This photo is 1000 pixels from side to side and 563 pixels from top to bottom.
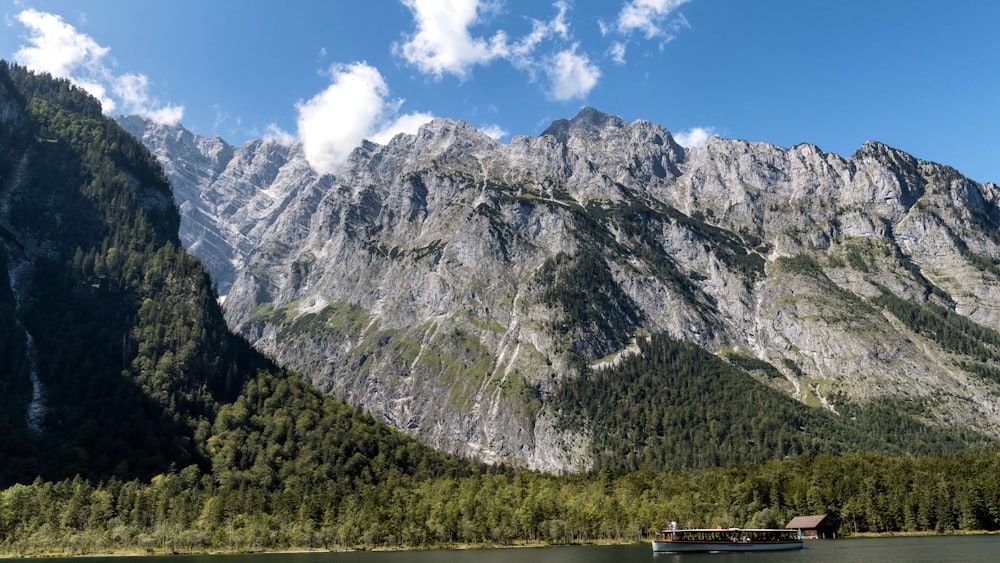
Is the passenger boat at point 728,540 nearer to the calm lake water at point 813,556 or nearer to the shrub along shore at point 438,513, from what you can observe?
the calm lake water at point 813,556

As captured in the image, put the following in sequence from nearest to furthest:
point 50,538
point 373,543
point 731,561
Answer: point 731,561 < point 50,538 < point 373,543

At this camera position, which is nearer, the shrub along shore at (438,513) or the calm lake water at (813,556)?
the calm lake water at (813,556)

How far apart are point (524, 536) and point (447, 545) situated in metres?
20.9

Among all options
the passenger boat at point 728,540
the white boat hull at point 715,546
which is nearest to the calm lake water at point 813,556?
the white boat hull at point 715,546

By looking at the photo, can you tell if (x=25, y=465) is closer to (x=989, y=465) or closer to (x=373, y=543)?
(x=373, y=543)

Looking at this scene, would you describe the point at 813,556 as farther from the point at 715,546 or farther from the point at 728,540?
the point at 728,540

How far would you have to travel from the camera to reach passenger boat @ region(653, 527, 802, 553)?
501ft

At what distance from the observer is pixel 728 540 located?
159 m

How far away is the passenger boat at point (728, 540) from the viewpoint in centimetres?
15275

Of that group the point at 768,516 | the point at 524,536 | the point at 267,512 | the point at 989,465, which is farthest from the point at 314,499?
the point at 989,465

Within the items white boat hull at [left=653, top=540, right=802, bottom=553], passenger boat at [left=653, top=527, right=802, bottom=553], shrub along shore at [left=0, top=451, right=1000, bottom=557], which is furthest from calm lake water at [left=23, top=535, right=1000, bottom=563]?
shrub along shore at [left=0, top=451, right=1000, bottom=557]

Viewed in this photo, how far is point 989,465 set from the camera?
7431 inches

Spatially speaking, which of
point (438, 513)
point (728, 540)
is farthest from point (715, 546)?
point (438, 513)

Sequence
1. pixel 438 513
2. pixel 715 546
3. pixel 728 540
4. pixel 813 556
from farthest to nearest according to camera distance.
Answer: pixel 438 513, pixel 728 540, pixel 715 546, pixel 813 556
